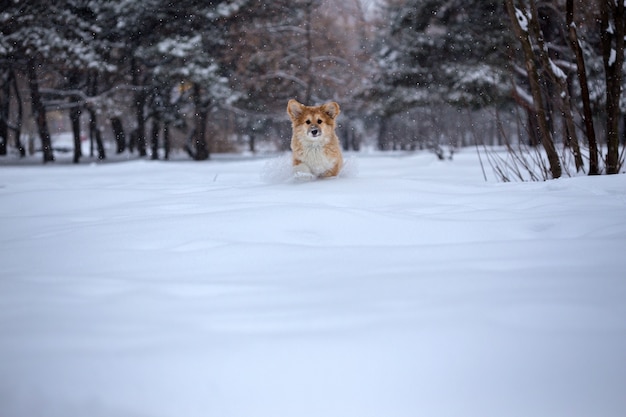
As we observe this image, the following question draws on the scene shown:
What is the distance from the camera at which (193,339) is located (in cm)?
123

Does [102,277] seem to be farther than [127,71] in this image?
No

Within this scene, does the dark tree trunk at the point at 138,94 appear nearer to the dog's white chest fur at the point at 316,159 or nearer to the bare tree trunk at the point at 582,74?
the dog's white chest fur at the point at 316,159

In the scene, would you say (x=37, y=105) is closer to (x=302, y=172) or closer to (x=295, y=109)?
(x=295, y=109)

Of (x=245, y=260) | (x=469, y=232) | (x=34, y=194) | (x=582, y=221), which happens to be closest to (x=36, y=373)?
(x=245, y=260)

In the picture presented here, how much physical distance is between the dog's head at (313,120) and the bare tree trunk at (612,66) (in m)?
2.77

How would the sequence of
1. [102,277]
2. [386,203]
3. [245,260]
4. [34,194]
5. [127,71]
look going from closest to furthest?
[102,277] < [245,260] < [386,203] < [34,194] < [127,71]

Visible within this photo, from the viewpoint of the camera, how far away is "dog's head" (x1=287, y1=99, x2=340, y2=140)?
4983 mm

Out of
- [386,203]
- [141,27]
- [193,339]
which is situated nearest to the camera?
[193,339]

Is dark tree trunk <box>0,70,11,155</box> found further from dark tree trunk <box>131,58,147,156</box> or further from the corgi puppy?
the corgi puppy

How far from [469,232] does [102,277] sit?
173cm

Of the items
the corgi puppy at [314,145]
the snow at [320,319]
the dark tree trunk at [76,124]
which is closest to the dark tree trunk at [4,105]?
the dark tree trunk at [76,124]

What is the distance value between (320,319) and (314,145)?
388cm

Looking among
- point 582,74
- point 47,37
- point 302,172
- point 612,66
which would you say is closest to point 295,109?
point 302,172

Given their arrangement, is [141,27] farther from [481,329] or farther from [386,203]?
[481,329]
